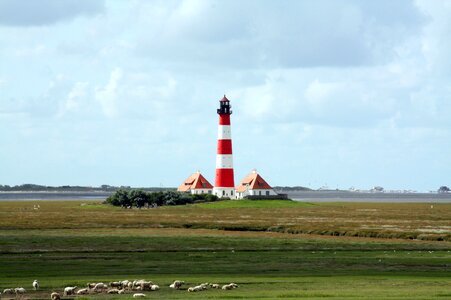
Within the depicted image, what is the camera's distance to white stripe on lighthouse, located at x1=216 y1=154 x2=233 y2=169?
401 ft

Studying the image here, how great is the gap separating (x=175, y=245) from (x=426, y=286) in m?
21.5

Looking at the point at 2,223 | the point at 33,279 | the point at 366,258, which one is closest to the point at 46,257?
the point at 33,279

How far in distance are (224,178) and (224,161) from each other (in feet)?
12.9

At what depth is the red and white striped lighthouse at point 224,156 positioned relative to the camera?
12212 centimetres

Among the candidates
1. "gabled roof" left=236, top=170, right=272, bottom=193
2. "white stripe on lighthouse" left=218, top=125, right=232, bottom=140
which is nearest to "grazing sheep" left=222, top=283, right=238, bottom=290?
"white stripe on lighthouse" left=218, top=125, right=232, bottom=140

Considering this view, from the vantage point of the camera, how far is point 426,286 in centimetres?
3419

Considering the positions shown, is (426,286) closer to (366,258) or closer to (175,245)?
(366,258)

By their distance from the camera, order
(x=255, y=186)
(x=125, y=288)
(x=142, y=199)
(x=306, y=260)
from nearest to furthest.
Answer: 1. (x=125, y=288)
2. (x=306, y=260)
3. (x=142, y=199)
4. (x=255, y=186)

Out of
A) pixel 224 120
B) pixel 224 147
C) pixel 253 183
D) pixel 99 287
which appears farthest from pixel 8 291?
pixel 253 183

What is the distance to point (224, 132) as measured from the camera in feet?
404

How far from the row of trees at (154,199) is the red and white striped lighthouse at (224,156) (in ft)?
7.97

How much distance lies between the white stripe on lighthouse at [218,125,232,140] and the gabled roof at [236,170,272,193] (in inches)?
582

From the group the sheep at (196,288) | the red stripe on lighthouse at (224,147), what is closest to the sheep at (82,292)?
the sheep at (196,288)

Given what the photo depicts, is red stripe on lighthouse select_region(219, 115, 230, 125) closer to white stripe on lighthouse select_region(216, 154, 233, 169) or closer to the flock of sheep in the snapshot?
white stripe on lighthouse select_region(216, 154, 233, 169)
